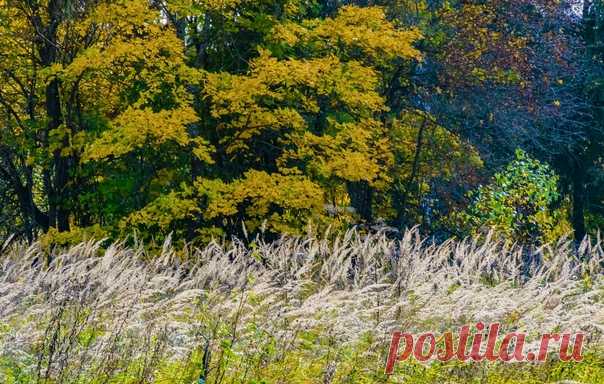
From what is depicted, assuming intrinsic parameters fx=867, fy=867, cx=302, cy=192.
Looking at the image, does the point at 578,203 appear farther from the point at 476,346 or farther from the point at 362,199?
the point at 476,346

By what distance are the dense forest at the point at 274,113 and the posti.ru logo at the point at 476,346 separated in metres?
3.91

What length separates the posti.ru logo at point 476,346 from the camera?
7023 millimetres

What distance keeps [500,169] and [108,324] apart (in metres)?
13.9

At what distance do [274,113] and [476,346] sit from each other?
760cm

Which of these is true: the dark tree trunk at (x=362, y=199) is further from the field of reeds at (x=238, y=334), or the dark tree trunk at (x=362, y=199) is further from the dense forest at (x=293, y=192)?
the field of reeds at (x=238, y=334)

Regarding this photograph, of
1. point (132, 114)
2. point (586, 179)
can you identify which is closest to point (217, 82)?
point (132, 114)

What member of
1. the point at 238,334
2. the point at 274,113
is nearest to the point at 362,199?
the point at 274,113

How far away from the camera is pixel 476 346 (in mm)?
7207

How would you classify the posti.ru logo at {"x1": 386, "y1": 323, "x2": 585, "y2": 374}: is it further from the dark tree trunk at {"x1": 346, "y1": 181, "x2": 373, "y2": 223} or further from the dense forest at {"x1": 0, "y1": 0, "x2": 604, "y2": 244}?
the dark tree trunk at {"x1": 346, "y1": 181, "x2": 373, "y2": 223}

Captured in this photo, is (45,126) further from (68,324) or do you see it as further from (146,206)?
(68,324)

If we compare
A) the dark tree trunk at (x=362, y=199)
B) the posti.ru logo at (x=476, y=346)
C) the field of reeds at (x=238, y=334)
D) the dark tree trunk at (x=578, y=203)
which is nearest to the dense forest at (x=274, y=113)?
the dark tree trunk at (x=362, y=199)

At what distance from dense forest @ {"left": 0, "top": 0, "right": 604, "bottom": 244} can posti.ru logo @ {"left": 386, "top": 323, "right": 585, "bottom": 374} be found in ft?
12.8

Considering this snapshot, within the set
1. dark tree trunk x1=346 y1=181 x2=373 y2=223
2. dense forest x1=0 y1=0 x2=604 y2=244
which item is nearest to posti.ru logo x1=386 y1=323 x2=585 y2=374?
dense forest x1=0 y1=0 x2=604 y2=244

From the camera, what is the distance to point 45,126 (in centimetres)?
1495
